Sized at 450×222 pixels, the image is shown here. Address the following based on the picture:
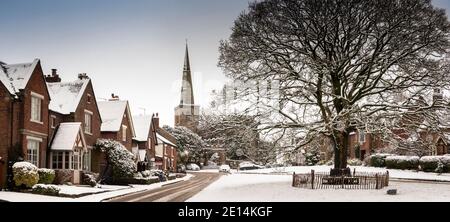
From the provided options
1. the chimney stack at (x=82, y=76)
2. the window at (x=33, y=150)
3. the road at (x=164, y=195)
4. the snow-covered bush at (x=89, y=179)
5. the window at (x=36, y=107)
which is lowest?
the snow-covered bush at (x=89, y=179)

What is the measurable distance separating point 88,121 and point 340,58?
15127 millimetres

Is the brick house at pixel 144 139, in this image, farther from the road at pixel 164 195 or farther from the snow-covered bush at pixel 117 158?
the road at pixel 164 195

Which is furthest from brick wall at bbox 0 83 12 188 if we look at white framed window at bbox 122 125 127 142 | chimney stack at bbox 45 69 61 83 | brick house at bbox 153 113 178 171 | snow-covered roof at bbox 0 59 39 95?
brick house at bbox 153 113 178 171

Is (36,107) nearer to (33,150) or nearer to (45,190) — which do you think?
(33,150)

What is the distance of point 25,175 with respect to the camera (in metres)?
17.0

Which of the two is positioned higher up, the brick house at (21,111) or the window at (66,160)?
the brick house at (21,111)

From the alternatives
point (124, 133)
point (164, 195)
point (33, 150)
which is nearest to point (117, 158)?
point (124, 133)

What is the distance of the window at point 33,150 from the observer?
20.3 meters

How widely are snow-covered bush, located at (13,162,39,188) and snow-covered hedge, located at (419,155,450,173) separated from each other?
2662cm

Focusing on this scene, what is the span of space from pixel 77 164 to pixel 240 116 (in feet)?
34.3

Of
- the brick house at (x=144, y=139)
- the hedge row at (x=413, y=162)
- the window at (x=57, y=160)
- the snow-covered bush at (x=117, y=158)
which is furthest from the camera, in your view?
the brick house at (x=144, y=139)

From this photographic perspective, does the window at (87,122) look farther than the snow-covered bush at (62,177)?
Yes

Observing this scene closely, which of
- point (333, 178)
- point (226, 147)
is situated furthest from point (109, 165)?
point (333, 178)

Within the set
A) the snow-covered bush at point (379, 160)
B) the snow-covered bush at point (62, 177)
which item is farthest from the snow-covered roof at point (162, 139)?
the snow-covered bush at point (62, 177)
